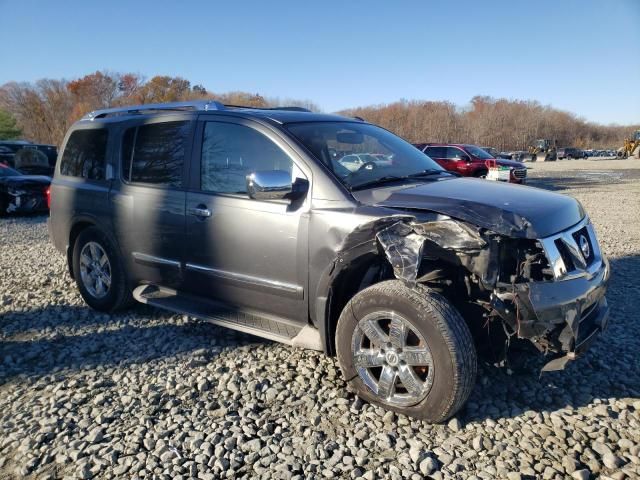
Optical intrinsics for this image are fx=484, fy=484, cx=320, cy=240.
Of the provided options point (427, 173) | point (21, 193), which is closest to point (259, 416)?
point (427, 173)

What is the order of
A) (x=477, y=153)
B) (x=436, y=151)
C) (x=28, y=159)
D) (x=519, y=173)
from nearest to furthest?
(x=28, y=159)
(x=519, y=173)
(x=477, y=153)
(x=436, y=151)

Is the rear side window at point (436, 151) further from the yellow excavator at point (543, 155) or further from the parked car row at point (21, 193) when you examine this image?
the yellow excavator at point (543, 155)

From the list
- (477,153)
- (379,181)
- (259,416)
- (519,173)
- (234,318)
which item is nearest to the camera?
(259,416)

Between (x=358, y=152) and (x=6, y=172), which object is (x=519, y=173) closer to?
(x=358, y=152)

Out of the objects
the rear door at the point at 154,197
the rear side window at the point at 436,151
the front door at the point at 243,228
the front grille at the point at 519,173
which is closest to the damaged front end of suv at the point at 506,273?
the front door at the point at 243,228

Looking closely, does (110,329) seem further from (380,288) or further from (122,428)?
(380,288)

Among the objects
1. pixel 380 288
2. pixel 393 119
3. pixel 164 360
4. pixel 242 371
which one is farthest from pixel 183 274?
pixel 393 119

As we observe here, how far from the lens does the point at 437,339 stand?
274 centimetres

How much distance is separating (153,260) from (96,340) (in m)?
0.86

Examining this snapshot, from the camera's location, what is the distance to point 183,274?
13.3 ft

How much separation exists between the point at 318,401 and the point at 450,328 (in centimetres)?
106

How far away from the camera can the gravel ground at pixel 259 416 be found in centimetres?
256

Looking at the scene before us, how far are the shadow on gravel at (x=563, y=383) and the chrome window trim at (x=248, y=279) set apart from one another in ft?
4.51

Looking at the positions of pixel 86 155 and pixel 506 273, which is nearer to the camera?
pixel 506 273
